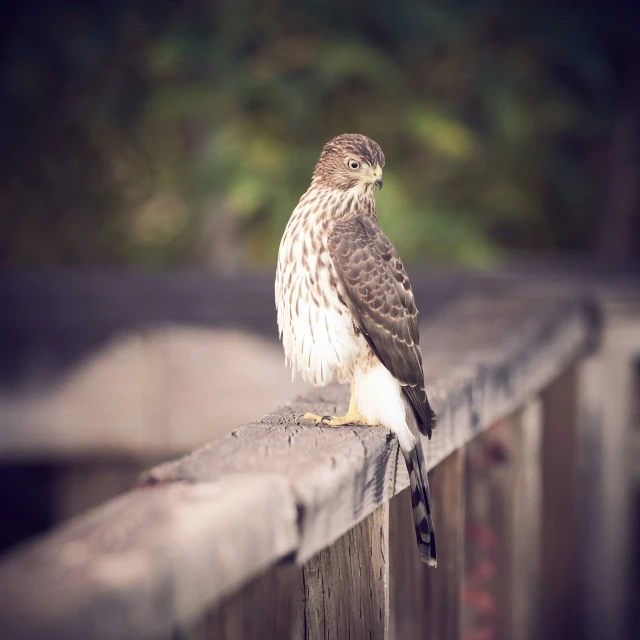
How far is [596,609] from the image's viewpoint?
3.69 metres

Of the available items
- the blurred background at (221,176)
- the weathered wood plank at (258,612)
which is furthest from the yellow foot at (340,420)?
the blurred background at (221,176)

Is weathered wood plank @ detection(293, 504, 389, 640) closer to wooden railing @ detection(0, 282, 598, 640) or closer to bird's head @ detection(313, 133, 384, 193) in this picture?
wooden railing @ detection(0, 282, 598, 640)

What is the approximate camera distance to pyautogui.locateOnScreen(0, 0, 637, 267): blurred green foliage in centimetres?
630

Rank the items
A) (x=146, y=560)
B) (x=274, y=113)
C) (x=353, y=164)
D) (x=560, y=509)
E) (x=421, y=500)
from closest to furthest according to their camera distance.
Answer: (x=146, y=560)
(x=421, y=500)
(x=353, y=164)
(x=560, y=509)
(x=274, y=113)

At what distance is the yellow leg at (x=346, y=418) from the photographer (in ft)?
6.02

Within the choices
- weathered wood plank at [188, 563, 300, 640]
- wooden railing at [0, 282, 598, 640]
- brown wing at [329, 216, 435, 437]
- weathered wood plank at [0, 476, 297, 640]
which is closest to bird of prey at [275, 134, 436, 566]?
brown wing at [329, 216, 435, 437]

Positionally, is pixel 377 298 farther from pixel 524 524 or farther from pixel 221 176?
pixel 221 176

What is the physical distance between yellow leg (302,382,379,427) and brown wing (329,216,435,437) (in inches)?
4.6

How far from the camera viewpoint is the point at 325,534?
1.24m

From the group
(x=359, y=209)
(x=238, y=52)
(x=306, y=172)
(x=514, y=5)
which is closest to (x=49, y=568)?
(x=359, y=209)

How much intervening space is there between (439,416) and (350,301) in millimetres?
337

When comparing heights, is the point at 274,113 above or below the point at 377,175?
above

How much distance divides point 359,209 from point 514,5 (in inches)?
211

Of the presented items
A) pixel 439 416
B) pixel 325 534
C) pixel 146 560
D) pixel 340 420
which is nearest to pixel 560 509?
pixel 439 416
